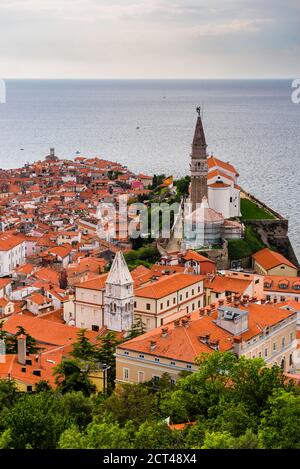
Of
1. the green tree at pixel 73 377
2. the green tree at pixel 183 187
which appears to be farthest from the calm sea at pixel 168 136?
the green tree at pixel 73 377

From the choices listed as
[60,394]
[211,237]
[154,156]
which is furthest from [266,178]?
[60,394]

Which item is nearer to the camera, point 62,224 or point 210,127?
point 62,224

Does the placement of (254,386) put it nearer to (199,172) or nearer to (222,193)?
(199,172)

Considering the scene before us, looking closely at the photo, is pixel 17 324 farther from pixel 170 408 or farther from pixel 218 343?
pixel 170 408

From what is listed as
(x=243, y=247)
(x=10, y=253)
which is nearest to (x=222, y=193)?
(x=243, y=247)

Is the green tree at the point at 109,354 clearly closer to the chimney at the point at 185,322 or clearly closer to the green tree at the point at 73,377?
the green tree at the point at 73,377

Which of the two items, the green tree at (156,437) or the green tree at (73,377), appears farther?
the green tree at (73,377)

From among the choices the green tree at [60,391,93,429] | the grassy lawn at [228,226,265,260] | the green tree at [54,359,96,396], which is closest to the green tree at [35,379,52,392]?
the green tree at [54,359,96,396]

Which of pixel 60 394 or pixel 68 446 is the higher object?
pixel 68 446
